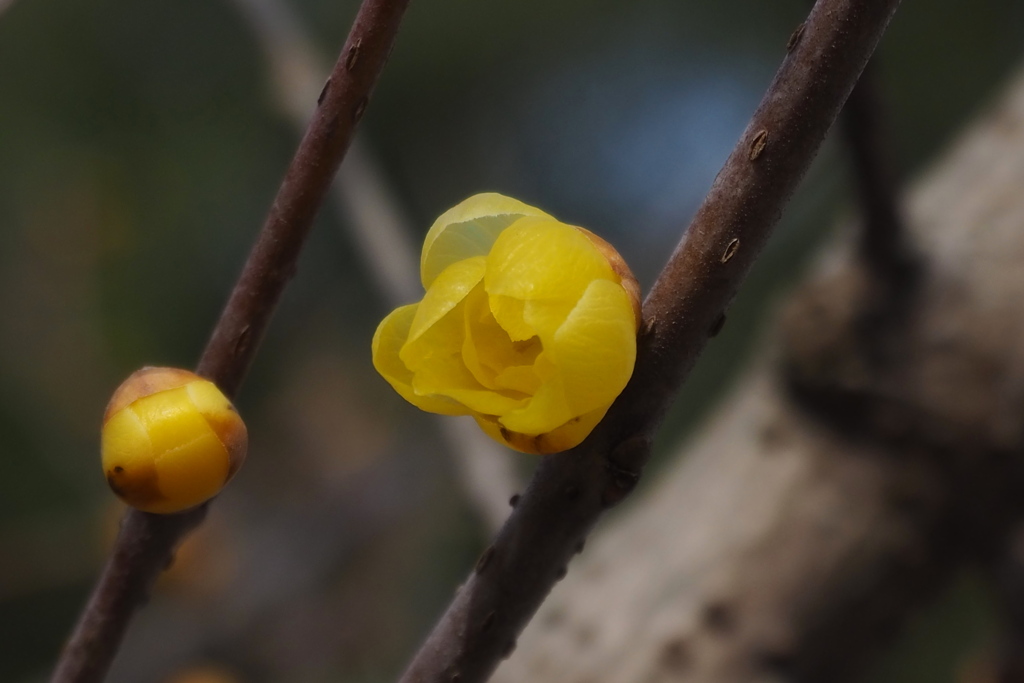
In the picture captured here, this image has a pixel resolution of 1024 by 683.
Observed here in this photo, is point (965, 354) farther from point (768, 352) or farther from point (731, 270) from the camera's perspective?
point (731, 270)

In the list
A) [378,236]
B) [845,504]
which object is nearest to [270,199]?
[378,236]

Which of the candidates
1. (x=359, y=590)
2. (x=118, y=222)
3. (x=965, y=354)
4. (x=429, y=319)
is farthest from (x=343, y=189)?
(x=359, y=590)

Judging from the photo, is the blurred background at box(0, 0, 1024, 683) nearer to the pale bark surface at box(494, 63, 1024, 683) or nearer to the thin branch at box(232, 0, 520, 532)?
the thin branch at box(232, 0, 520, 532)

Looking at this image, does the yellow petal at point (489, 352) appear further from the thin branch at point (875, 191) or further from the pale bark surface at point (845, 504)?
the pale bark surface at point (845, 504)

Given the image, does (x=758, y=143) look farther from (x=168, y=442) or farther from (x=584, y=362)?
(x=168, y=442)

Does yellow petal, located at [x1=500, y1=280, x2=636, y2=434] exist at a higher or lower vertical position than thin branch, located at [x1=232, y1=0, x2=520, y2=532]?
higher

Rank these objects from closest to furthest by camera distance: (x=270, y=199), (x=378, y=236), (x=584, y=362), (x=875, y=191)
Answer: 1. (x=584, y=362)
2. (x=875, y=191)
3. (x=378, y=236)
4. (x=270, y=199)

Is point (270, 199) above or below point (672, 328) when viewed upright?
below

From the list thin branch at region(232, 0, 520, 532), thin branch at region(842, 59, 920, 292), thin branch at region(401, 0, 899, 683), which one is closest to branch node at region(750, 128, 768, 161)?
thin branch at region(401, 0, 899, 683)
